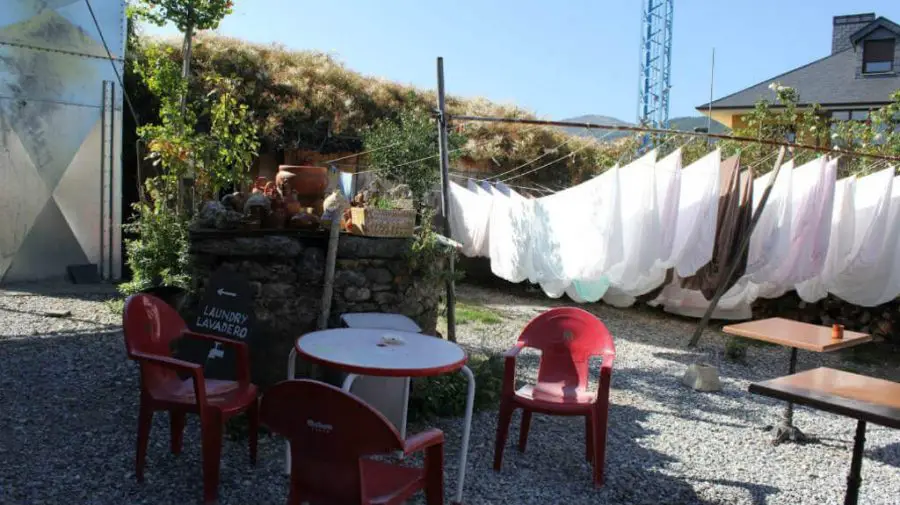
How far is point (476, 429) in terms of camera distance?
3543 millimetres

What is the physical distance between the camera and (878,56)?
14.7 metres

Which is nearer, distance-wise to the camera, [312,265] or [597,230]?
[312,265]

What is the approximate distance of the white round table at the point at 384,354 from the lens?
2.25m

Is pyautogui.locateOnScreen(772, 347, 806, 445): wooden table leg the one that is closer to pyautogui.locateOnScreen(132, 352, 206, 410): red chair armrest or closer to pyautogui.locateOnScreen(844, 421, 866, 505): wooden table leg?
pyautogui.locateOnScreen(844, 421, 866, 505): wooden table leg

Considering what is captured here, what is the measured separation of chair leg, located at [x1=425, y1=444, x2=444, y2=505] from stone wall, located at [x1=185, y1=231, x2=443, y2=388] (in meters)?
1.66

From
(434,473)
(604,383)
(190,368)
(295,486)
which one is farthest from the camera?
(604,383)

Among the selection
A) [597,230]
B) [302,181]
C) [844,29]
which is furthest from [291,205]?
[844,29]

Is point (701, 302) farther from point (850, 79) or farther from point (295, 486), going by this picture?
point (850, 79)

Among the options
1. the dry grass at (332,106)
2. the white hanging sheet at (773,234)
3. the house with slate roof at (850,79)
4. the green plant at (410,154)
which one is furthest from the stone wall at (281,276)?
the house with slate roof at (850,79)

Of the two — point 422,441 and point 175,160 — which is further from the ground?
point 175,160

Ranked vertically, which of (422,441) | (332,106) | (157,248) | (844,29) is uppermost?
(844,29)

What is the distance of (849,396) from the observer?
2.25 meters

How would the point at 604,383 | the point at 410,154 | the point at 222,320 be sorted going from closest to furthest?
the point at 604,383 → the point at 222,320 → the point at 410,154

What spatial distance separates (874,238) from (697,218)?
5.06ft
